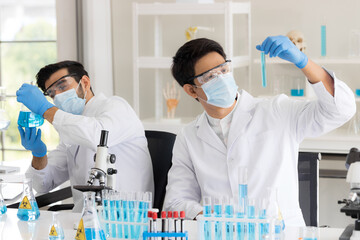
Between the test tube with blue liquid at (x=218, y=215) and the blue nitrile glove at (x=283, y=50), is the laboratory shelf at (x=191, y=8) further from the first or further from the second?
the test tube with blue liquid at (x=218, y=215)

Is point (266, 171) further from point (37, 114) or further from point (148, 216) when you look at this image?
point (37, 114)

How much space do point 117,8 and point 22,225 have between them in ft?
8.05

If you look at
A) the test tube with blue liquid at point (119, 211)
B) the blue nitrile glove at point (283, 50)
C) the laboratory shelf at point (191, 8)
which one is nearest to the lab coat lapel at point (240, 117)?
the blue nitrile glove at point (283, 50)

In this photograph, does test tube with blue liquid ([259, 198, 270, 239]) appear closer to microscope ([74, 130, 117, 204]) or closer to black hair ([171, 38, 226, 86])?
microscope ([74, 130, 117, 204])

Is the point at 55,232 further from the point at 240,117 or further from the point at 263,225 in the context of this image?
the point at 240,117

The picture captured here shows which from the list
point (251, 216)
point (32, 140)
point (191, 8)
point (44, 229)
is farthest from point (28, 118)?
point (191, 8)

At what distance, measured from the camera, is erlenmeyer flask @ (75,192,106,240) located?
1.73 metres

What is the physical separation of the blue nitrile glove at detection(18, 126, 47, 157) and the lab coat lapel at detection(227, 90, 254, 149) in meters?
0.90

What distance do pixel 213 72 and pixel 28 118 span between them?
2.82 feet

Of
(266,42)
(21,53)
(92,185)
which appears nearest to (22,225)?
(92,185)

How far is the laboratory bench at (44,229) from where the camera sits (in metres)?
1.85

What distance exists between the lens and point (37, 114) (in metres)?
2.55

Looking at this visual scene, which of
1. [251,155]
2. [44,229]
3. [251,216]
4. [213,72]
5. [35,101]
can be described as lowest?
[44,229]

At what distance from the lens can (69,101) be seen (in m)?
2.65
